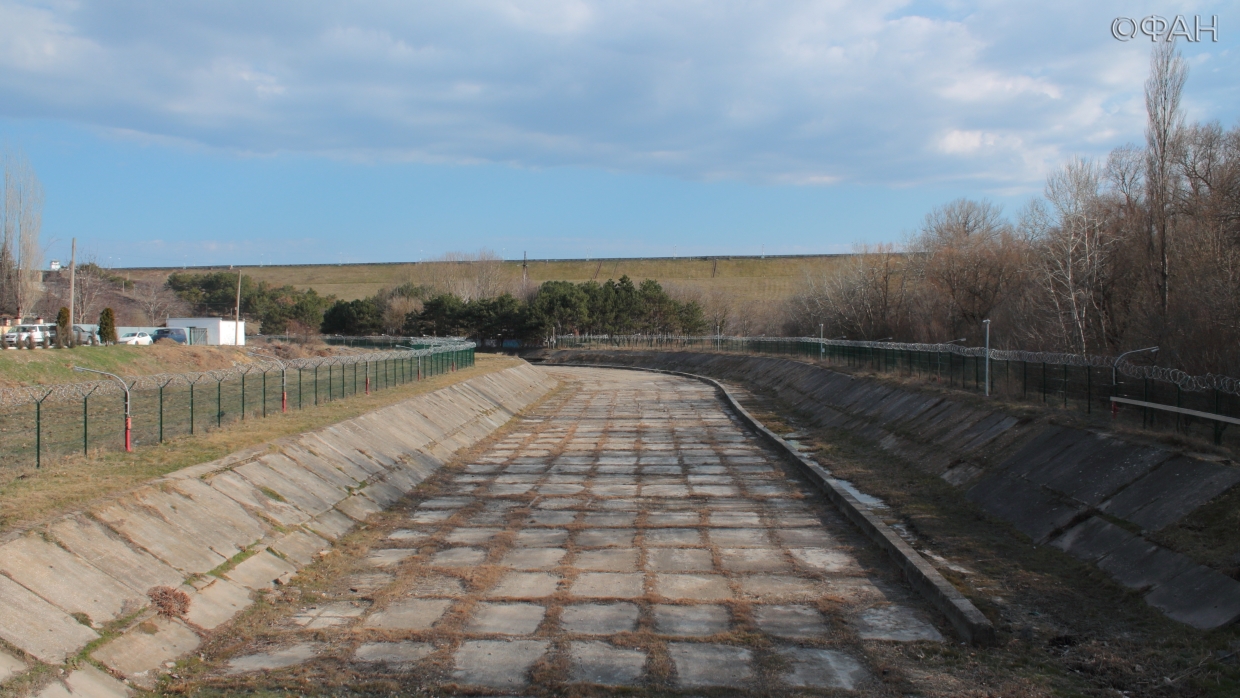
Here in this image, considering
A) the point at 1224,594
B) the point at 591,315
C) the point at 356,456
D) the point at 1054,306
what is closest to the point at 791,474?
the point at 356,456

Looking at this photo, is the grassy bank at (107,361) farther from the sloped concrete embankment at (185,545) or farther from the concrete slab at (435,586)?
the concrete slab at (435,586)

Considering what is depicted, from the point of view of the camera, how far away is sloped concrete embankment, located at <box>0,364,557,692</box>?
23.4 ft

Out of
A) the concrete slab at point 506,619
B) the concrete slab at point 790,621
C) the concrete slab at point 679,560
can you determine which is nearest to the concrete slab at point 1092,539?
the concrete slab at point 790,621

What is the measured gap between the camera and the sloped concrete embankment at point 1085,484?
8562 millimetres

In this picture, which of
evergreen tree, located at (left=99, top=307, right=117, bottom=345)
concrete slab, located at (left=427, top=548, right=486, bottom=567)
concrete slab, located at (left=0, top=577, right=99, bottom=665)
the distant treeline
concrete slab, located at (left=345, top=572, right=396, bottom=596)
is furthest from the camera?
the distant treeline

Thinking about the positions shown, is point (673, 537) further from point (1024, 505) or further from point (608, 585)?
point (1024, 505)

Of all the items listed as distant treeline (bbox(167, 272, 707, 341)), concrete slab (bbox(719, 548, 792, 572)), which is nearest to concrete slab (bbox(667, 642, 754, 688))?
concrete slab (bbox(719, 548, 792, 572))

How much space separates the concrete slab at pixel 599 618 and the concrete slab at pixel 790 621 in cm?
133

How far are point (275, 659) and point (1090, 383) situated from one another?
14.7m

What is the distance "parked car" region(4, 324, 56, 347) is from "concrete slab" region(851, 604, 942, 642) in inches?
1898

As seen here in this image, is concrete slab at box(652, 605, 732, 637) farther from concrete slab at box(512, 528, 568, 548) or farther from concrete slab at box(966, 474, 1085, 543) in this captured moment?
concrete slab at box(966, 474, 1085, 543)

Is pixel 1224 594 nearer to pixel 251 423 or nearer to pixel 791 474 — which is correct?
pixel 791 474

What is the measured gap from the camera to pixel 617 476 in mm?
18297

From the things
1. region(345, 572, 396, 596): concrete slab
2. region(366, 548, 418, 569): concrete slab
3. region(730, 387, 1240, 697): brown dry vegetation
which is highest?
region(730, 387, 1240, 697): brown dry vegetation
